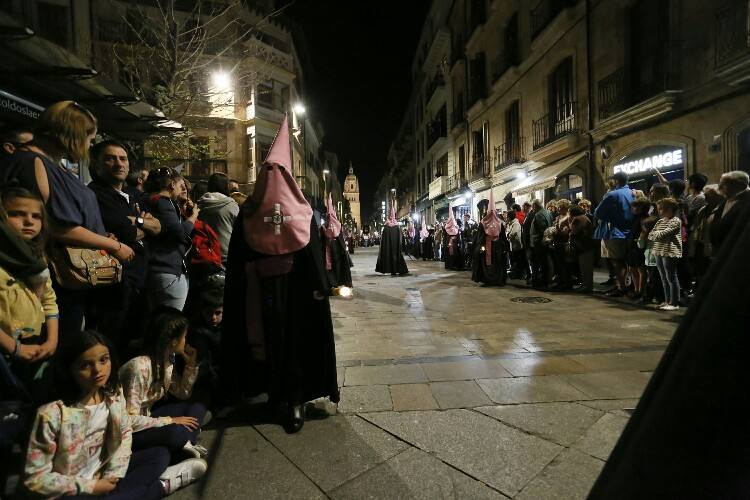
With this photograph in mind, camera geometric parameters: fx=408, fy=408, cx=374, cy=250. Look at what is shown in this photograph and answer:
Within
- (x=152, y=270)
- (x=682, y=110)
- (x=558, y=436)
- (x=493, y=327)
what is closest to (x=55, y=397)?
(x=152, y=270)

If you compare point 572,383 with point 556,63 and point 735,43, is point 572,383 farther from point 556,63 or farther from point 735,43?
point 556,63

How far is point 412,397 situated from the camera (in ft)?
10.5

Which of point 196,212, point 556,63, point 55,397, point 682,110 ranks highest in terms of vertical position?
point 556,63

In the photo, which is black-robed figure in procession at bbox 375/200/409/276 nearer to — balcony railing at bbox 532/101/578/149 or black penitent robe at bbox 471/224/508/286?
black penitent robe at bbox 471/224/508/286

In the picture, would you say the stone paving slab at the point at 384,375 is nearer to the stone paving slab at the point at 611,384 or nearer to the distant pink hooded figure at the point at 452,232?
the stone paving slab at the point at 611,384

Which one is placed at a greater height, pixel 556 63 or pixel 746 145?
pixel 556 63

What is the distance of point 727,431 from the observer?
18.2 inches

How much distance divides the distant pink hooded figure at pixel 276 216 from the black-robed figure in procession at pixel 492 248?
7.78 meters

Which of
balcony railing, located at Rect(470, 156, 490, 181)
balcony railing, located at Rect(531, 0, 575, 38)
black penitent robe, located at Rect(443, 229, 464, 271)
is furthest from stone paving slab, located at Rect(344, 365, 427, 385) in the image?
balcony railing, located at Rect(470, 156, 490, 181)

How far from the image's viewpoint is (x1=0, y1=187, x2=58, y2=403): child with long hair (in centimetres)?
213

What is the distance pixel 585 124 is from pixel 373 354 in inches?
515

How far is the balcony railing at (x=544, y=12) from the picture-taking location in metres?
14.5

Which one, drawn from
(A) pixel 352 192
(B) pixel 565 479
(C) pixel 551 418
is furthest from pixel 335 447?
(A) pixel 352 192

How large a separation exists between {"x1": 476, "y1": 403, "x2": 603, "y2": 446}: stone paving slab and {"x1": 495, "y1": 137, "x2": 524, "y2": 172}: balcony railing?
16.6m
